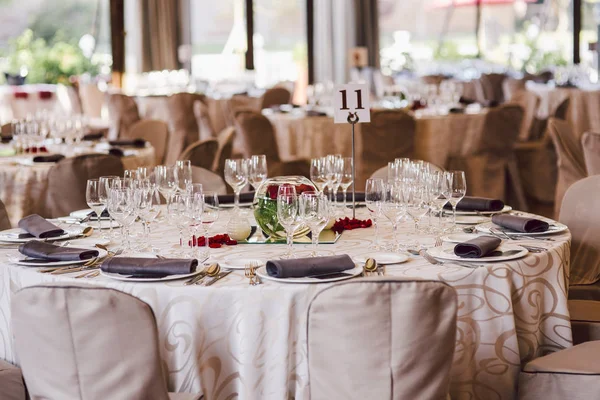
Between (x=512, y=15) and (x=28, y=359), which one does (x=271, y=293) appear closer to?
(x=28, y=359)

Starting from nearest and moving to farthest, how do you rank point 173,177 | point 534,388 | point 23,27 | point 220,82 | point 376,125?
point 534,388 < point 173,177 < point 376,125 < point 220,82 < point 23,27

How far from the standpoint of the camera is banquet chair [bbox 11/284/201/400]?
79.9 inches

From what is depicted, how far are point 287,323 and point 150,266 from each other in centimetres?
41

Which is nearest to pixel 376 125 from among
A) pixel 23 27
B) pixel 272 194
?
pixel 272 194

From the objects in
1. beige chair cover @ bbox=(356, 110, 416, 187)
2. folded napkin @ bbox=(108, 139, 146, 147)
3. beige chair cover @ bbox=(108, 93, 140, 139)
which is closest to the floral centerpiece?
folded napkin @ bbox=(108, 139, 146, 147)

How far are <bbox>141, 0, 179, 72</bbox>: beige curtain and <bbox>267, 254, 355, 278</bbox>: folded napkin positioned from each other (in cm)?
1043

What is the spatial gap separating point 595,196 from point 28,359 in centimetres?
218

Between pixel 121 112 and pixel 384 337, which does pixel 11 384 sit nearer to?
pixel 384 337

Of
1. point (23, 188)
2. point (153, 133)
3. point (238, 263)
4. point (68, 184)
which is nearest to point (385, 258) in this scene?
point (238, 263)

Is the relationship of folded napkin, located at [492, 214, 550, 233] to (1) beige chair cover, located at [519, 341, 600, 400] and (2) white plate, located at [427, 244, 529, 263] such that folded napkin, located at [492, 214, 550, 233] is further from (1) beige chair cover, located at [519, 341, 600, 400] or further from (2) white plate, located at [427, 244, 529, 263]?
(1) beige chair cover, located at [519, 341, 600, 400]

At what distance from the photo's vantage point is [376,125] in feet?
20.3

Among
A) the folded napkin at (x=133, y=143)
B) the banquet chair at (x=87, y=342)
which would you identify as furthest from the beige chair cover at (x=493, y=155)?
the banquet chair at (x=87, y=342)

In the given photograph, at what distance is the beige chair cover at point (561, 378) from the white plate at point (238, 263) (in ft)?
2.68

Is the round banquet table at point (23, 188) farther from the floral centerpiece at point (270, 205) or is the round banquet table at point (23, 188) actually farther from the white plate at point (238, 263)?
the white plate at point (238, 263)
